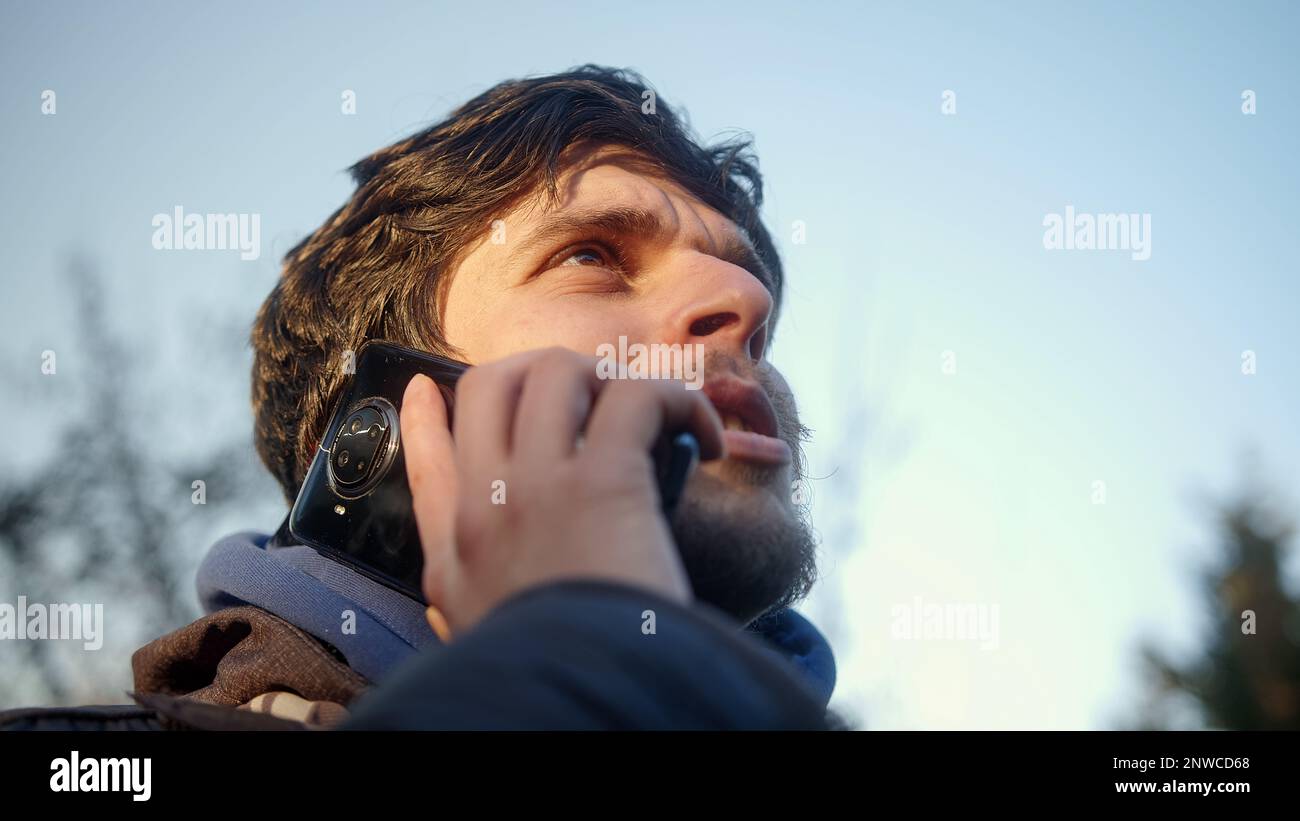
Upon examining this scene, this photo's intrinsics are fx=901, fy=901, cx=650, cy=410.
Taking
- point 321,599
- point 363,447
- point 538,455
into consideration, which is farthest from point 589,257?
point 538,455

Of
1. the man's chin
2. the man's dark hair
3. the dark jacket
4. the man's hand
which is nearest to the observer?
the dark jacket

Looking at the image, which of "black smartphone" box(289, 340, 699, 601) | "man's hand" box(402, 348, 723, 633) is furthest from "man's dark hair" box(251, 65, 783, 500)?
"man's hand" box(402, 348, 723, 633)

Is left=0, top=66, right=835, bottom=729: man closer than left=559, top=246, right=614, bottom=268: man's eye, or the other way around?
left=0, top=66, right=835, bottom=729: man

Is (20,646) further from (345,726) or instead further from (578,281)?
(345,726)

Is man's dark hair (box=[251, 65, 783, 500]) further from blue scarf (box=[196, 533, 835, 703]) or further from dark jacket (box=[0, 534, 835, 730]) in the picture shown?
dark jacket (box=[0, 534, 835, 730])

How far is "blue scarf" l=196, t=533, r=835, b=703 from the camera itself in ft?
6.79

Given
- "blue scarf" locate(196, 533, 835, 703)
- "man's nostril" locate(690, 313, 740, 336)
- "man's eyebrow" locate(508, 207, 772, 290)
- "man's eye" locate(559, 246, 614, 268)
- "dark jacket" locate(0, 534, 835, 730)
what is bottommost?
"blue scarf" locate(196, 533, 835, 703)

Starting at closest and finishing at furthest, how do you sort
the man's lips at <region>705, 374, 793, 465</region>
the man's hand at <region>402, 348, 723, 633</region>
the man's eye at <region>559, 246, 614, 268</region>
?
1. the man's hand at <region>402, 348, 723, 633</region>
2. the man's lips at <region>705, 374, 793, 465</region>
3. the man's eye at <region>559, 246, 614, 268</region>

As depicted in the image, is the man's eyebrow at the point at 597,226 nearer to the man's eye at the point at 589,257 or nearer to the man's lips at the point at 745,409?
the man's eye at the point at 589,257

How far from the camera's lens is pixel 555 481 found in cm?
130

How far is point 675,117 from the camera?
3.83 meters

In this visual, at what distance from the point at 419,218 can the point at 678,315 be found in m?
1.18

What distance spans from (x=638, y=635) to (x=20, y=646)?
43.0 ft
